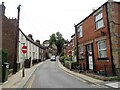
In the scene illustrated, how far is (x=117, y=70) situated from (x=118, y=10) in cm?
570

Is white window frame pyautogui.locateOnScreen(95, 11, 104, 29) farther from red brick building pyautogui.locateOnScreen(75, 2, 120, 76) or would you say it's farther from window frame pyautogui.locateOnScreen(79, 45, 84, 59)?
window frame pyautogui.locateOnScreen(79, 45, 84, 59)

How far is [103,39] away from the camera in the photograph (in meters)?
21.3

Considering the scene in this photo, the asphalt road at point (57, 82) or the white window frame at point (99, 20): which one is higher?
the white window frame at point (99, 20)

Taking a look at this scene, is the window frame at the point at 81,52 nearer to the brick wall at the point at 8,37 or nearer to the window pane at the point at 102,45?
the window pane at the point at 102,45

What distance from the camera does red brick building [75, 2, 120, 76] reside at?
19.6 meters

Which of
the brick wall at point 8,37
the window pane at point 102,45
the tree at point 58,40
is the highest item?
the tree at point 58,40

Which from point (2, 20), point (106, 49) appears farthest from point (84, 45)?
point (2, 20)

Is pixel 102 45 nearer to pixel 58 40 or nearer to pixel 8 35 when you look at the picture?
pixel 8 35

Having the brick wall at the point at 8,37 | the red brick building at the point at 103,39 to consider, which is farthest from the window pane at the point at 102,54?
the brick wall at the point at 8,37

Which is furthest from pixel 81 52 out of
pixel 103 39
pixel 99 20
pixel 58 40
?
pixel 58 40

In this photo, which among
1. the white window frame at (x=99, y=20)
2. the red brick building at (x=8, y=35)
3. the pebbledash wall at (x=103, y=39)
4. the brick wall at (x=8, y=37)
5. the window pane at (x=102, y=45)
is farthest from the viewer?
the brick wall at (x=8, y=37)

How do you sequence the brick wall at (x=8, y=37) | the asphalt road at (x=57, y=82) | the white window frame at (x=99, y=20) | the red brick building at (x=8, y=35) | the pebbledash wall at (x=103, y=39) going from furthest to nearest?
the brick wall at (x=8, y=37) → the red brick building at (x=8, y=35) → the white window frame at (x=99, y=20) → the pebbledash wall at (x=103, y=39) → the asphalt road at (x=57, y=82)

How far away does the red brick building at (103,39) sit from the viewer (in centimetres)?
1962

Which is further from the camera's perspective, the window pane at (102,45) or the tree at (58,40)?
the tree at (58,40)
